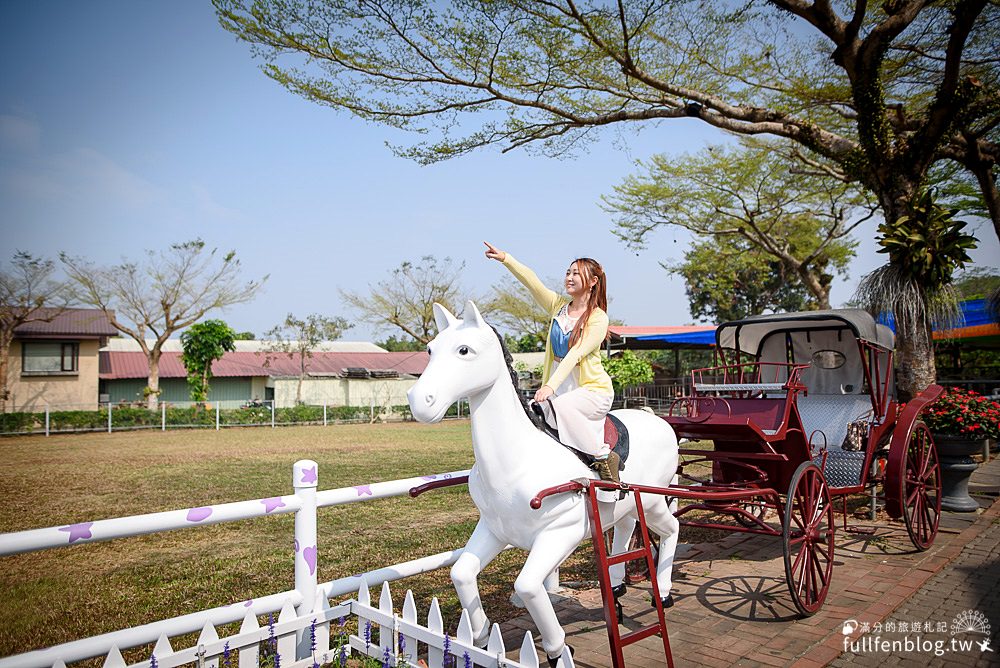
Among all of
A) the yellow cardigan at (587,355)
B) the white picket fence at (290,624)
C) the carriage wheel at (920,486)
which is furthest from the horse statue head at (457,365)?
the carriage wheel at (920,486)

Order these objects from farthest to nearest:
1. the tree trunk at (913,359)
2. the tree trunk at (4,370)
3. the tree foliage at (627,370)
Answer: the tree trunk at (4,370) < the tree foliage at (627,370) < the tree trunk at (913,359)

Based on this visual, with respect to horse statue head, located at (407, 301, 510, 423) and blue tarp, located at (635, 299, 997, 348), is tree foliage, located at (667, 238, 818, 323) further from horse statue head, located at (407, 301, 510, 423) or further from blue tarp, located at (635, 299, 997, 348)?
horse statue head, located at (407, 301, 510, 423)

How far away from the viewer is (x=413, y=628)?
3123 mm

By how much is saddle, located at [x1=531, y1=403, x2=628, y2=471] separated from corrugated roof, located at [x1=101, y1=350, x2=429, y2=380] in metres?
29.6

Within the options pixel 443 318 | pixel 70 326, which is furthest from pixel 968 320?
pixel 70 326

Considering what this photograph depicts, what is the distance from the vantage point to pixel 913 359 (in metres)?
8.71

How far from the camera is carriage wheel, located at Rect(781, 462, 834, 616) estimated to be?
13.5ft

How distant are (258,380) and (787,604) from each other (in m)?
37.9

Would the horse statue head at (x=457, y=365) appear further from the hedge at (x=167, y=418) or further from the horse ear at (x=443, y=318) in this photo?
the hedge at (x=167, y=418)

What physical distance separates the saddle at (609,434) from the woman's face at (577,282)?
25.9 inches

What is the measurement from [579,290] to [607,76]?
9465 mm

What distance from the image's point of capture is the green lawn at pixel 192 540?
4.79 meters

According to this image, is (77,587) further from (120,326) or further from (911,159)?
(120,326)

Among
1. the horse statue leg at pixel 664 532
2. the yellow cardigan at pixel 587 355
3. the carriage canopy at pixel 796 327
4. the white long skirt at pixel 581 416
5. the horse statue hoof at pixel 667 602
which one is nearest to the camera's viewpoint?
the yellow cardigan at pixel 587 355
